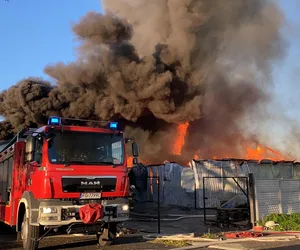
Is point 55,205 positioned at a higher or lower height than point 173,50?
lower

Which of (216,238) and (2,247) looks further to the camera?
(216,238)

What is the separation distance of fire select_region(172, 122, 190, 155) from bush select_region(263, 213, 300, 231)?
20.3 m

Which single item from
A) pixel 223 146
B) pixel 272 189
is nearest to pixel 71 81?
pixel 223 146

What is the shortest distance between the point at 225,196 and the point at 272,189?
525cm

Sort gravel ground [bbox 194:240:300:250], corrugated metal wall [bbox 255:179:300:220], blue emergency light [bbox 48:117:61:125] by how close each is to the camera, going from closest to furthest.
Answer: blue emergency light [bbox 48:117:61:125], gravel ground [bbox 194:240:300:250], corrugated metal wall [bbox 255:179:300:220]

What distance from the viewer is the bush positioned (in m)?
10.4

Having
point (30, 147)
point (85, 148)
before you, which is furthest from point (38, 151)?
point (85, 148)

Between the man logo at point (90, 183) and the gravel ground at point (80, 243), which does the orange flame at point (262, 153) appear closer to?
the gravel ground at point (80, 243)

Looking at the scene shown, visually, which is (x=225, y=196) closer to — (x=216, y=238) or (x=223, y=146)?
(x=216, y=238)

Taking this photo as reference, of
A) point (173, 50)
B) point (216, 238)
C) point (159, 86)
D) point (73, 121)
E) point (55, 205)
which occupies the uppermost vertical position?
point (173, 50)

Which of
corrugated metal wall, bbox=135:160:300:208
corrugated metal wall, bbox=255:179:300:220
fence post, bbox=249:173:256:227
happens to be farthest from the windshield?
corrugated metal wall, bbox=135:160:300:208

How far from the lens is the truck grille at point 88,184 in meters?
7.16

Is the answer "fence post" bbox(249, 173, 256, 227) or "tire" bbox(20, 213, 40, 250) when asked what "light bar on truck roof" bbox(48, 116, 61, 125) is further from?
"fence post" bbox(249, 173, 256, 227)

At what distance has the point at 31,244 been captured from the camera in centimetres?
717
